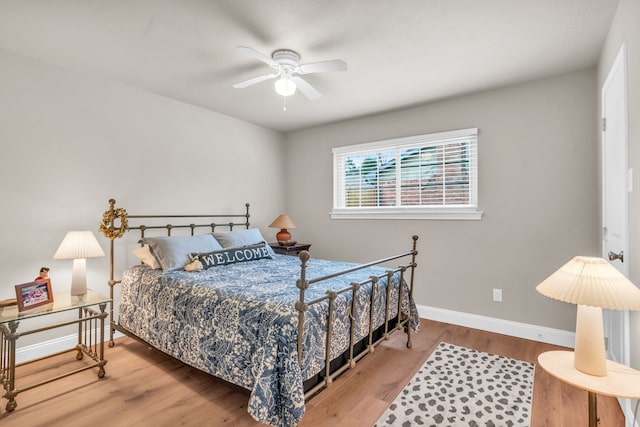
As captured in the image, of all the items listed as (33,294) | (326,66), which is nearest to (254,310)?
(33,294)

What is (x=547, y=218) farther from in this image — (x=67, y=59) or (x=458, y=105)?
(x=67, y=59)

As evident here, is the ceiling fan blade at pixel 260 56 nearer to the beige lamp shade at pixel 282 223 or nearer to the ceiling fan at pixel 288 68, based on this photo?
the ceiling fan at pixel 288 68

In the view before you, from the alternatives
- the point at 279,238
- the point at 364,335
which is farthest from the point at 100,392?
the point at 279,238

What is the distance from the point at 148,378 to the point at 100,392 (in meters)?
0.30

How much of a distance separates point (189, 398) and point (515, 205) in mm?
3377

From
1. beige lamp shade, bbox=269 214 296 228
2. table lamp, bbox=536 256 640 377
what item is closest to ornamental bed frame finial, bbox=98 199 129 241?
beige lamp shade, bbox=269 214 296 228

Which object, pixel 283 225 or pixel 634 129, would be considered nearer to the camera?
pixel 634 129

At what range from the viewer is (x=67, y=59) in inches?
107

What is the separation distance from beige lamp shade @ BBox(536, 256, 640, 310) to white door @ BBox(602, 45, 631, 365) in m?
0.71

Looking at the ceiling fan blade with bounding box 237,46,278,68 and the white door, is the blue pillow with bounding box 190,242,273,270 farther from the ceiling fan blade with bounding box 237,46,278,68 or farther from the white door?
the white door

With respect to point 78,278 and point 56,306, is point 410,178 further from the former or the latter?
point 56,306

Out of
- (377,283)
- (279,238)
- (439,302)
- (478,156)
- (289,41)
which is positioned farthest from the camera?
(279,238)

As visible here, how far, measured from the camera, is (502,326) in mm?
3316

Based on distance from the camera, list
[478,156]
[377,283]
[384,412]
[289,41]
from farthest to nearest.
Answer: [478,156] < [377,283] < [289,41] < [384,412]
